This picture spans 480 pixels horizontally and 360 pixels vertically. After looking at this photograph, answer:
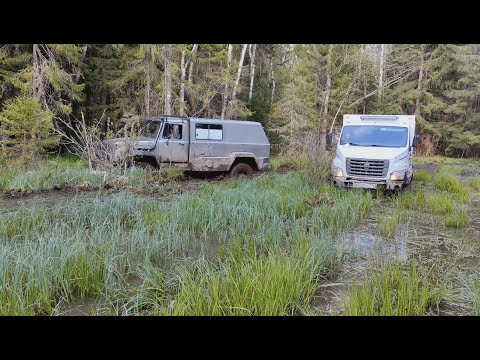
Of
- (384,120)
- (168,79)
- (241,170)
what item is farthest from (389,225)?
(168,79)

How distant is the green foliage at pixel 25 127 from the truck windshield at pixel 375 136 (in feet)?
30.6

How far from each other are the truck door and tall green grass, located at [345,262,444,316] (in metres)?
7.91

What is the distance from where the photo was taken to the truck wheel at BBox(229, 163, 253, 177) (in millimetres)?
11839

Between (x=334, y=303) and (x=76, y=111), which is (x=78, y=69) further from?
(x=334, y=303)

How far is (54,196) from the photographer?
24.8 ft

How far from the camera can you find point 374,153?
29.0ft

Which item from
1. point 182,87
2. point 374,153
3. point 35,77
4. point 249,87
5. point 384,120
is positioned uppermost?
point 249,87

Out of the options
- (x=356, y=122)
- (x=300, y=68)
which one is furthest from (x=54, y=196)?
(x=300, y=68)

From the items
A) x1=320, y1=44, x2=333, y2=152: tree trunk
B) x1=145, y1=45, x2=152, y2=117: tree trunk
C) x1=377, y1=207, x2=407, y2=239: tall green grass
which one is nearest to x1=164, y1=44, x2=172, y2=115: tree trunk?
x1=145, y1=45, x2=152, y2=117: tree trunk

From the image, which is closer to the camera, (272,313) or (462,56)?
(272,313)

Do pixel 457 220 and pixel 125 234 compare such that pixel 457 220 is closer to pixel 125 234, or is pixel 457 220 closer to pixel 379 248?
pixel 379 248

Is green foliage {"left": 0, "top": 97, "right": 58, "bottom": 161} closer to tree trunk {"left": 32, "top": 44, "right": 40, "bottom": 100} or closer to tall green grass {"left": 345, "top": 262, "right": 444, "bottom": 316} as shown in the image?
tree trunk {"left": 32, "top": 44, "right": 40, "bottom": 100}

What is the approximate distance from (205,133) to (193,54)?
9896 mm

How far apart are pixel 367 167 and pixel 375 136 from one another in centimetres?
133
